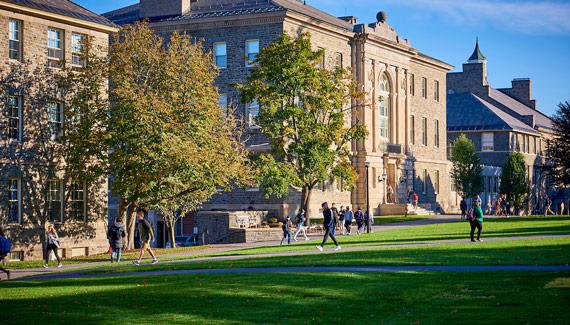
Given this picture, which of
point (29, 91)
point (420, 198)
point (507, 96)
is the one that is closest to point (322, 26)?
point (420, 198)

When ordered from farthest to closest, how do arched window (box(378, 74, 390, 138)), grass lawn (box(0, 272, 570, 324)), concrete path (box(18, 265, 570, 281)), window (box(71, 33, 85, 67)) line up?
1. arched window (box(378, 74, 390, 138))
2. window (box(71, 33, 85, 67))
3. concrete path (box(18, 265, 570, 281))
4. grass lawn (box(0, 272, 570, 324))

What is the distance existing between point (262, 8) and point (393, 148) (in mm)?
18582

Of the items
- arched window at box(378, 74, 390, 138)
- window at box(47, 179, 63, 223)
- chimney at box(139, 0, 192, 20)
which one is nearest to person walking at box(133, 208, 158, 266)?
window at box(47, 179, 63, 223)

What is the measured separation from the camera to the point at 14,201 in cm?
4138

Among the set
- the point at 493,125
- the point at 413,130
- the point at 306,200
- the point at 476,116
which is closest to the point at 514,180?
the point at 413,130

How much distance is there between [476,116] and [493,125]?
248 centimetres

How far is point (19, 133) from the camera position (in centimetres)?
4188

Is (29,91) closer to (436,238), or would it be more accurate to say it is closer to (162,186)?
(162,186)

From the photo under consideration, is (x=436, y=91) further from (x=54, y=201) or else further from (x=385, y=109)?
(x=54, y=201)

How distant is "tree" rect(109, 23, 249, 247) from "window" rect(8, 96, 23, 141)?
12.7 ft

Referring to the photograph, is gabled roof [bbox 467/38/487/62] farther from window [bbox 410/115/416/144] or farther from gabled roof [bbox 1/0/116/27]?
gabled roof [bbox 1/0/116/27]

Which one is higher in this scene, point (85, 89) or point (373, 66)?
point (373, 66)

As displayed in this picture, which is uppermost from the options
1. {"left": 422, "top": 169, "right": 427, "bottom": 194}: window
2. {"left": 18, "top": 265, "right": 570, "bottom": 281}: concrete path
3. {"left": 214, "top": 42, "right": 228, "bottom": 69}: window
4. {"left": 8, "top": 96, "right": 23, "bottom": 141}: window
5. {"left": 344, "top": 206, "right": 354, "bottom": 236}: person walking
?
{"left": 214, "top": 42, "right": 228, "bottom": 69}: window

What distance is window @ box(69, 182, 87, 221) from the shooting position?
4425 centimetres
